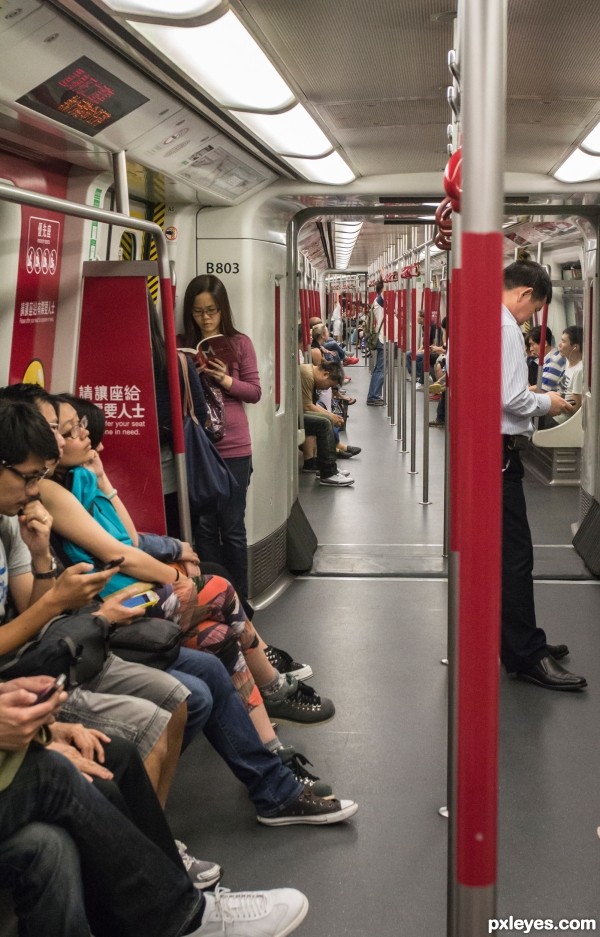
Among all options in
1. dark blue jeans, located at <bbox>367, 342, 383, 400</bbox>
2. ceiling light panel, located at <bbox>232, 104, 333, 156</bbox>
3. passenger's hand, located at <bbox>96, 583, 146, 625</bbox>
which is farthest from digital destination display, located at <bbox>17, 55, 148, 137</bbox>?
dark blue jeans, located at <bbox>367, 342, 383, 400</bbox>

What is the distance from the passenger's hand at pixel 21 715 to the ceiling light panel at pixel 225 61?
164 cm

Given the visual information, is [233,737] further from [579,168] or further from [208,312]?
[579,168]

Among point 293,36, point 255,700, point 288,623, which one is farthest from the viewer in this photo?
point 288,623

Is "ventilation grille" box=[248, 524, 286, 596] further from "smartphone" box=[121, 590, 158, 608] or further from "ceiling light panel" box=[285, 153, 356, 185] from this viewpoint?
"smartphone" box=[121, 590, 158, 608]

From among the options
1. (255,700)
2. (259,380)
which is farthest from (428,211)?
(255,700)

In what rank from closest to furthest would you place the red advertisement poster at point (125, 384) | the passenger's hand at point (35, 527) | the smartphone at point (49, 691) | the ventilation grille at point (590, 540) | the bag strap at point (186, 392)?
the smartphone at point (49, 691) < the passenger's hand at point (35, 527) < the red advertisement poster at point (125, 384) < the bag strap at point (186, 392) < the ventilation grille at point (590, 540)

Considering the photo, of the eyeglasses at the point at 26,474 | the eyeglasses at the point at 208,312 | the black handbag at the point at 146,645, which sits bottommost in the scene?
the black handbag at the point at 146,645

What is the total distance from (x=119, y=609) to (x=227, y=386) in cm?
229

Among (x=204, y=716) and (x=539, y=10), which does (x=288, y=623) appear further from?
(x=539, y=10)

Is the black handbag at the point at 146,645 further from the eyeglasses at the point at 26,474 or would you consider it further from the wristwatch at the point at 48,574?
the eyeglasses at the point at 26,474

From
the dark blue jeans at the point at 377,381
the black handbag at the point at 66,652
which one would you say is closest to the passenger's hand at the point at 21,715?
the black handbag at the point at 66,652

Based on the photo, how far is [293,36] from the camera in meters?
2.96

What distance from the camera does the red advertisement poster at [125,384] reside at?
11.4 feet

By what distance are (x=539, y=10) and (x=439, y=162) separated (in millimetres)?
2847
